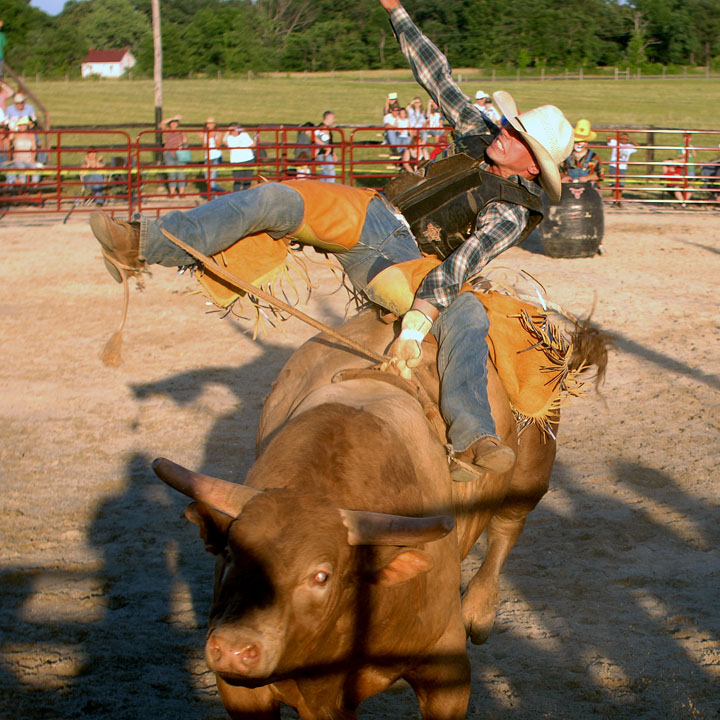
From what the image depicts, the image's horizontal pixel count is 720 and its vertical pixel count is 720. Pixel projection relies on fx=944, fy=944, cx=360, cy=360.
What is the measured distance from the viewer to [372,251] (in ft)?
13.2

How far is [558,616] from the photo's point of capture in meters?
4.48

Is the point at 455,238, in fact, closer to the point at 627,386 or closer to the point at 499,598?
the point at 499,598

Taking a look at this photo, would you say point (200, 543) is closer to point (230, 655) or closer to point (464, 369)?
point (464, 369)

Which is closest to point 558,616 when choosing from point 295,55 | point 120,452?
point 120,452

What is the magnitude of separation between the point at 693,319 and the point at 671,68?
65.8m

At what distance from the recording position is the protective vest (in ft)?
13.1

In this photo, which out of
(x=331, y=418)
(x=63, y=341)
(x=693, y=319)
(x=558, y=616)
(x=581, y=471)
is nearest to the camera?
(x=331, y=418)

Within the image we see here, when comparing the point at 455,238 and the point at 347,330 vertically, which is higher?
the point at 455,238

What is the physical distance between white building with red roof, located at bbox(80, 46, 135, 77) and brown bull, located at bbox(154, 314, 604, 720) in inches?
3130

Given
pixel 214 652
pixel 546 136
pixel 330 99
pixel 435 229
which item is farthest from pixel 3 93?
pixel 330 99

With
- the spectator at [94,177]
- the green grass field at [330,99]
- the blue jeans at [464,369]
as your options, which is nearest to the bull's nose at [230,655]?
the blue jeans at [464,369]

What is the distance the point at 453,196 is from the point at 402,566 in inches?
72.8

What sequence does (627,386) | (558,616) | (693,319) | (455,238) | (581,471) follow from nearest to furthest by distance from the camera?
1. (455,238)
2. (558,616)
3. (581,471)
4. (627,386)
5. (693,319)

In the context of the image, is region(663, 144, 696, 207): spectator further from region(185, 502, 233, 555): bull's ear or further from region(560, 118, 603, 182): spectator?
region(185, 502, 233, 555): bull's ear
